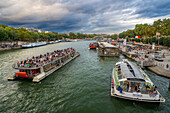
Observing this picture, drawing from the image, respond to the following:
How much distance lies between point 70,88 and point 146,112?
13.2 m

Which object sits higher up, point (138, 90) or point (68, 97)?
point (138, 90)

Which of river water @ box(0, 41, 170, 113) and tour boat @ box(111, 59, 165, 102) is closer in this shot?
tour boat @ box(111, 59, 165, 102)

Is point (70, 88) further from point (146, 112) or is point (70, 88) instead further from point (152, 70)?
point (152, 70)

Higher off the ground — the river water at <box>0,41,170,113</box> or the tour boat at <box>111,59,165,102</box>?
the tour boat at <box>111,59,165,102</box>

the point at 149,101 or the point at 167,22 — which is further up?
the point at 167,22

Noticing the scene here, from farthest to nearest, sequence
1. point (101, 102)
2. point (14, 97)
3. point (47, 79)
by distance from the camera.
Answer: point (47, 79) < point (14, 97) < point (101, 102)

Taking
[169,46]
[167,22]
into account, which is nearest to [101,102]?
[169,46]

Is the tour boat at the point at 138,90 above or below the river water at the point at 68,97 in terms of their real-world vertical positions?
above

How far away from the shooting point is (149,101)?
47.2 ft

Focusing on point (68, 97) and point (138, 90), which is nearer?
point (138, 90)

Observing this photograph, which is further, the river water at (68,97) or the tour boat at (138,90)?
the river water at (68,97)

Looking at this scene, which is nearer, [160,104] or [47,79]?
[160,104]

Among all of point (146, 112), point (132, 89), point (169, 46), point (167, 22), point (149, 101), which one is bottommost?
point (146, 112)

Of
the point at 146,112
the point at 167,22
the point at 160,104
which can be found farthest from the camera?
the point at 167,22
